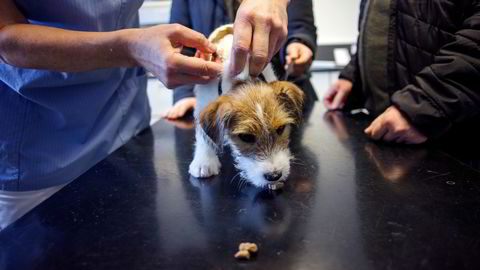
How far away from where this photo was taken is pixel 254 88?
95 cm

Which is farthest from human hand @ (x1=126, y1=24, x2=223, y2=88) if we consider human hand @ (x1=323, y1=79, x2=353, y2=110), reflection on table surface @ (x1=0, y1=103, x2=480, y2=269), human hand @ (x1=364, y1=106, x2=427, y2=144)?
human hand @ (x1=323, y1=79, x2=353, y2=110)

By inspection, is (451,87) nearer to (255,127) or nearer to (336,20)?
(255,127)

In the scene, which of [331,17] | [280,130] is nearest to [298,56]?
[280,130]

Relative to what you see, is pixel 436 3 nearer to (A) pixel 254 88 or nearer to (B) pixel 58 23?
(A) pixel 254 88

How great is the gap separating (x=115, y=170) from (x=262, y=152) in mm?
488

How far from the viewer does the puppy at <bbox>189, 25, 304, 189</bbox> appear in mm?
900

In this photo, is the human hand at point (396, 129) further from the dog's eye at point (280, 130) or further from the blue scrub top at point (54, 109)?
the blue scrub top at point (54, 109)

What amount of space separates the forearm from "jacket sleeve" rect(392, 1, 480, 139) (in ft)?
2.99

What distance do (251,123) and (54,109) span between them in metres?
0.65

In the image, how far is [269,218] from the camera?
780 mm

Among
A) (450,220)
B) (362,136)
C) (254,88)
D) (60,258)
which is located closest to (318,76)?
(362,136)

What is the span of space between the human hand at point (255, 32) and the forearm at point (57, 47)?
289 millimetres

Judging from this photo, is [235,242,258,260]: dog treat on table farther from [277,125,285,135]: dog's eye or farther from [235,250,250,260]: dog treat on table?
[277,125,285,135]: dog's eye

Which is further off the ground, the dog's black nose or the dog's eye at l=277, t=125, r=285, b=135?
the dog's eye at l=277, t=125, r=285, b=135
